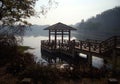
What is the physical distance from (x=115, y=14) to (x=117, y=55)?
13447cm

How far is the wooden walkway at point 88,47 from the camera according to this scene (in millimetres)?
20048

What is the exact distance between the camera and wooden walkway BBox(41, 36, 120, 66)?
20.0 meters

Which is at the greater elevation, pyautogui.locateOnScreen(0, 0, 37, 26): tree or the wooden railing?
pyautogui.locateOnScreen(0, 0, 37, 26): tree

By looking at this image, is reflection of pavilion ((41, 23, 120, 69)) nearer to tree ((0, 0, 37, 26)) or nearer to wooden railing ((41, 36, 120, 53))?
wooden railing ((41, 36, 120, 53))

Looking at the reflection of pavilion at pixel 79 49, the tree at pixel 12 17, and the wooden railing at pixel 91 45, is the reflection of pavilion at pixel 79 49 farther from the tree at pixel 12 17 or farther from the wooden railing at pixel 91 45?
the tree at pixel 12 17

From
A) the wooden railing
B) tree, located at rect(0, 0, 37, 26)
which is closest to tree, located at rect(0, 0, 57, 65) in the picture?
tree, located at rect(0, 0, 37, 26)

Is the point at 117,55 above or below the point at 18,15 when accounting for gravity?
below

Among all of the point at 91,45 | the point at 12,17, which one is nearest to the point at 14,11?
the point at 12,17

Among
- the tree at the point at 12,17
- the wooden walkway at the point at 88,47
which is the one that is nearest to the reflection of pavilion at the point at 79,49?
the wooden walkway at the point at 88,47

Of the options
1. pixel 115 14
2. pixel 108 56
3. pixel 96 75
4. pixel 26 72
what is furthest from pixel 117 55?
pixel 115 14

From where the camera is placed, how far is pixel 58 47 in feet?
124

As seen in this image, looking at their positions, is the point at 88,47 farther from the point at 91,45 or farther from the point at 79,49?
the point at 91,45

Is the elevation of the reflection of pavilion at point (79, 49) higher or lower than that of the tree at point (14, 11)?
lower

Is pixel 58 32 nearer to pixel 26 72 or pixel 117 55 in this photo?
pixel 117 55
